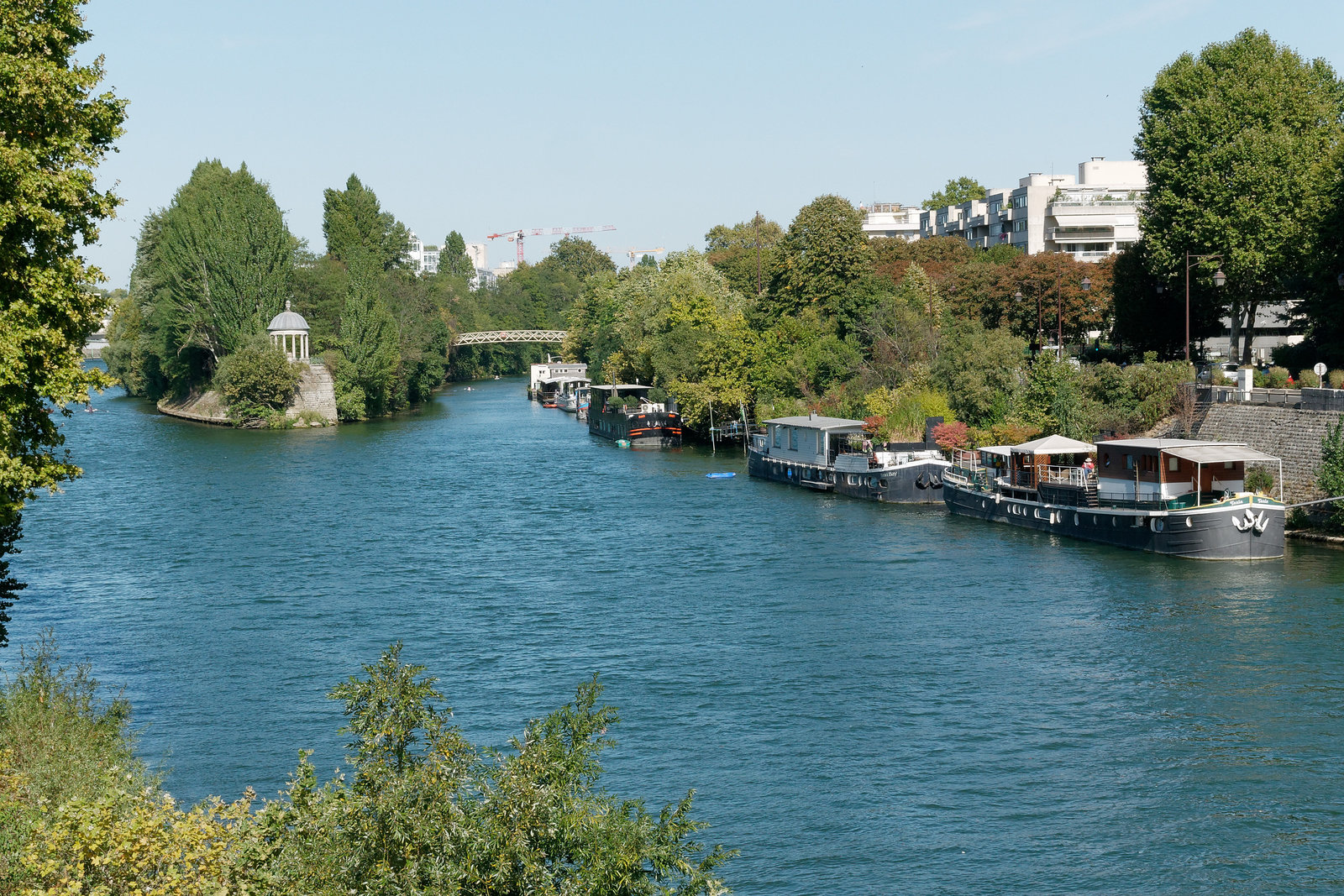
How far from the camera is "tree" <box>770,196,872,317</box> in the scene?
279 ft

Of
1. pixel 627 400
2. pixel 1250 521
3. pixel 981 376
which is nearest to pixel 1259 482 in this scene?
pixel 1250 521

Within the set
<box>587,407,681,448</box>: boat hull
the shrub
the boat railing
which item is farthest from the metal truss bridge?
the shrub

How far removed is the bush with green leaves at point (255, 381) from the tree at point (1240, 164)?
209 ft

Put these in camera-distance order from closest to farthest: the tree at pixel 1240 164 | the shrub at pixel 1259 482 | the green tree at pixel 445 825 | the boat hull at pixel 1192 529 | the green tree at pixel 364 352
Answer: the green tree at pixel 445 825 < the boat hull at pixel 1192 529 < the shrub at pixel 1259 482 < the tree at pixel 1240 164 < the green tree at pixel 364 352

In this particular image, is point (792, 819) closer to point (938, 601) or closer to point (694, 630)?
point (694, 630)

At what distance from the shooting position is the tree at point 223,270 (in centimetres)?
9756

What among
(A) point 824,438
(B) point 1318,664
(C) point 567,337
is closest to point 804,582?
(B) point 1318,664

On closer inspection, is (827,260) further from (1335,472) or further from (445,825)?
(445,825)

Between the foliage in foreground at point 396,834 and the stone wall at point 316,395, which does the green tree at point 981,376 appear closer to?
the foliage in foreground at point 396,834

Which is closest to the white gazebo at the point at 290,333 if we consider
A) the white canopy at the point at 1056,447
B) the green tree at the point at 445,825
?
the white canopy at the point at 1056,447

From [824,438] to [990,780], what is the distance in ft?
130

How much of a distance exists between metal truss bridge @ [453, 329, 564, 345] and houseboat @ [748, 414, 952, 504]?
325 ft

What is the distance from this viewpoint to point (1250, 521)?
38469 mm

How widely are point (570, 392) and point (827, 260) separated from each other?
165 feet
